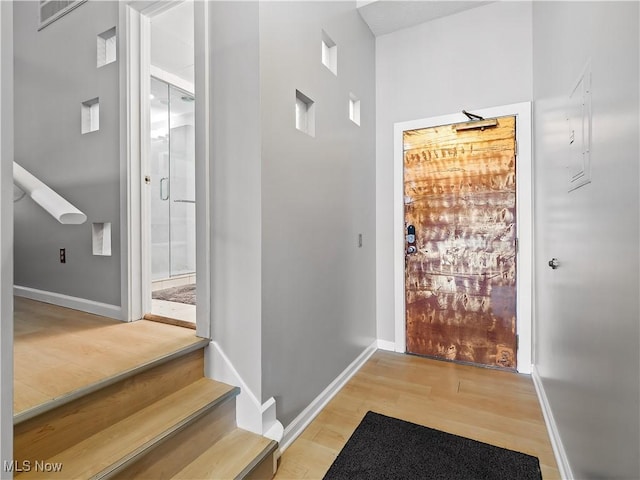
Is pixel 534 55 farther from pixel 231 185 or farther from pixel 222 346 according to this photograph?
pixel 222 346

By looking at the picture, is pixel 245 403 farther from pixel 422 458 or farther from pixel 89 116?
pixel 89 116

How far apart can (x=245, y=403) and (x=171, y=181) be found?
3.19m

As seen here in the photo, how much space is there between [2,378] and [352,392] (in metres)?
1.93

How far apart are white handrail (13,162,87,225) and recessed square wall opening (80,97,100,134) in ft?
4.44

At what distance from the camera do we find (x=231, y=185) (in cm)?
→ 167

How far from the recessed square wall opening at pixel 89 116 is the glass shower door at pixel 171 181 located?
1.38 m

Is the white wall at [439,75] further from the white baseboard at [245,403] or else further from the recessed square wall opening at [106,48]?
the recessed square wall opening at [106,48]

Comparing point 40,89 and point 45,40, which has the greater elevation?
point 45,40

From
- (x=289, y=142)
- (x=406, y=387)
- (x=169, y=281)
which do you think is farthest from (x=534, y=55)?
(x=169, y=281)

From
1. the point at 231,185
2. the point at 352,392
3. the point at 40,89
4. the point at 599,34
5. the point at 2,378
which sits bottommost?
the point at 352,392

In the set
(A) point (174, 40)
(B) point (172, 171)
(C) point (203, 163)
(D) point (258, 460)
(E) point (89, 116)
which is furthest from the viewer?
(B) point (172, 171)

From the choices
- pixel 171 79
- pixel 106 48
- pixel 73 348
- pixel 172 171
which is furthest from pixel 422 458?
pixel 171 79

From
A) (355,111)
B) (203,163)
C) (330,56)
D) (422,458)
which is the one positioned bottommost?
(422,458)

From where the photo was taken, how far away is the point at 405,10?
2713 millimetres
